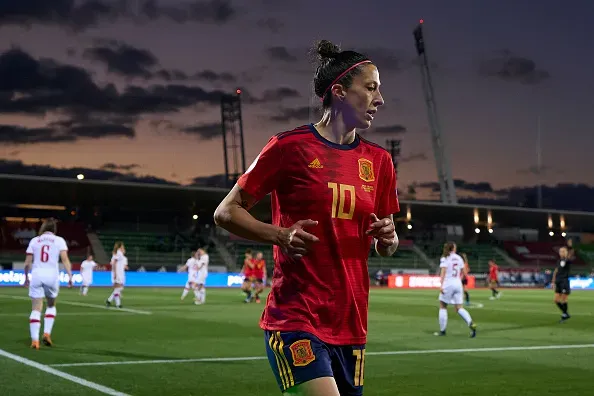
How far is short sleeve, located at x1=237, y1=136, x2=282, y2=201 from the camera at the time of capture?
448 centimetres

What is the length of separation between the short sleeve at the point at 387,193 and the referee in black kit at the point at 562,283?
22.3 m

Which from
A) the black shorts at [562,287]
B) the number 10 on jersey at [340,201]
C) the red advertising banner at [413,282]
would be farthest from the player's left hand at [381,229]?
the red advertising banner at [413,282]

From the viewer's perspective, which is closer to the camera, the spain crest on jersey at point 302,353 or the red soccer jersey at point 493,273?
the spain crest on jersey at point 302,353

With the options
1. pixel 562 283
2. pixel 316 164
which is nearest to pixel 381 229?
pixel 316 164

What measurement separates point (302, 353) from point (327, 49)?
1.61 m

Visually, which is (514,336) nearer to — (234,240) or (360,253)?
(360,253)

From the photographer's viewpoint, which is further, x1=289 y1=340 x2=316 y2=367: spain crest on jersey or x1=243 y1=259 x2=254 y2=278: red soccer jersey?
x1=243 y1=259 x2=254 y2=278: red soccer jersey

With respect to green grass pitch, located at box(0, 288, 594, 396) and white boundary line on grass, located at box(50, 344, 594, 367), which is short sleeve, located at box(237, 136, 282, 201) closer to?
green grass pitch, located at box(0, 288, 594, 396)

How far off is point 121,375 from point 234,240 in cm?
5834

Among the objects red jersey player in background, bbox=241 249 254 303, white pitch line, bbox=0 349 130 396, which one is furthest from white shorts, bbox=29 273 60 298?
red jersey player in background, bbox=241 249 254 303

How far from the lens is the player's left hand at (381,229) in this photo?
4438 mm

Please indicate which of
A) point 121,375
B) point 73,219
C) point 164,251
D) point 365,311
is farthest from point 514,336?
point 73,219

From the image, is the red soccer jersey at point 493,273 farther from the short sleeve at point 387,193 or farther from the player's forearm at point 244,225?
the player's forearm at point 244,225

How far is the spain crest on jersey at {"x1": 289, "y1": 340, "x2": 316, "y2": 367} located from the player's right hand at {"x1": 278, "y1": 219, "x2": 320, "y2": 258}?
0.46 metres
